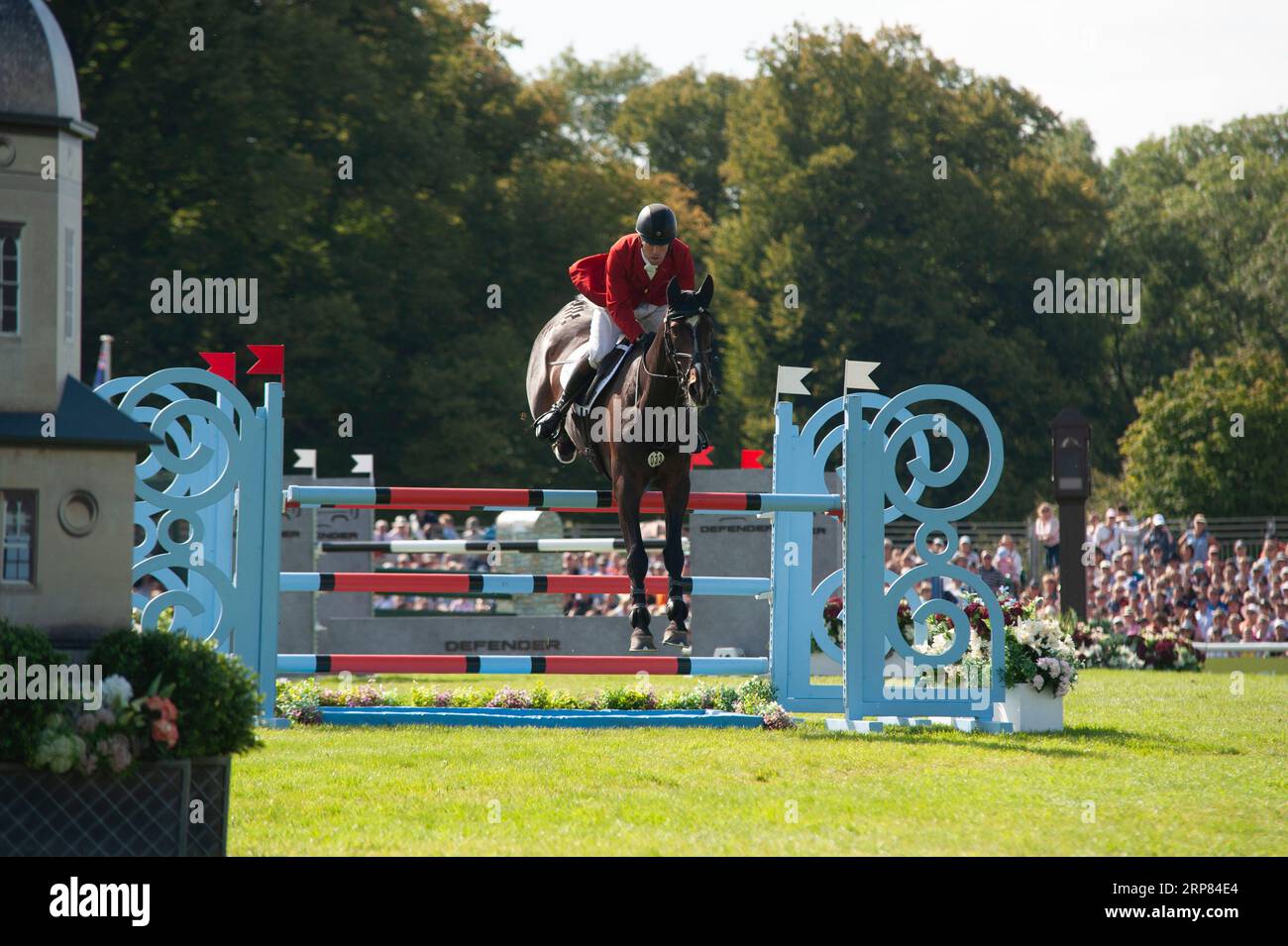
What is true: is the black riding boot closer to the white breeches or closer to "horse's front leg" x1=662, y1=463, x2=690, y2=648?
the white breeches

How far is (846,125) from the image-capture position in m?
43.1

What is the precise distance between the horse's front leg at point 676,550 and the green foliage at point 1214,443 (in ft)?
91.9

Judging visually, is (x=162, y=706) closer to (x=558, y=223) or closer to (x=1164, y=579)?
(x=1164, y=579)

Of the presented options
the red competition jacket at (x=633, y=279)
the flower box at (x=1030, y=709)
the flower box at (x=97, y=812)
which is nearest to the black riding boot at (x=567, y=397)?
the red competition jacket at (x=633, y=279)

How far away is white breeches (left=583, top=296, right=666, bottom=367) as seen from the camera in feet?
34.7

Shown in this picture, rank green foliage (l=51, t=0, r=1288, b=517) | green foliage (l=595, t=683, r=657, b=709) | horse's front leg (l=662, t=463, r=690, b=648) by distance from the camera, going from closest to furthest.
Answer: horse's front leg (l=662, t=463, r=690, b=648) → green foliage (l=595, t=683, r=657, b=709) → green foliage (l=51, t=0, r=1288, b=517)

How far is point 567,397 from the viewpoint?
10953 millimetres

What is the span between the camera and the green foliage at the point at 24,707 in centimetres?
552

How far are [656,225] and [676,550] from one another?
2101 millimetres

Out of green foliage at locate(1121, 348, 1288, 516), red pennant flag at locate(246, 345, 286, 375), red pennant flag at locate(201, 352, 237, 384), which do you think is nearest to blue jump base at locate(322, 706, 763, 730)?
red pennant flag at locate(246, 345, 286, 375)
